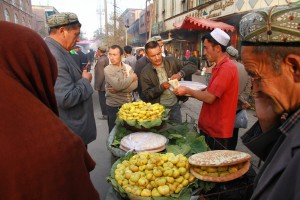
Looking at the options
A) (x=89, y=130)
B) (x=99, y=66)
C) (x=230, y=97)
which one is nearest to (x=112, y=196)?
(x=89, y=130)

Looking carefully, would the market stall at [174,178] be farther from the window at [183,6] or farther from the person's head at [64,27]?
the window at [183,6]

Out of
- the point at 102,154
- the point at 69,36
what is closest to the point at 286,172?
the point at 69,36

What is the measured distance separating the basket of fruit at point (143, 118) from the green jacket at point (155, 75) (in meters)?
0.43

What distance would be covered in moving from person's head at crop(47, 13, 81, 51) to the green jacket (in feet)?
4.13

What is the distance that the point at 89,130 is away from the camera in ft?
8.98

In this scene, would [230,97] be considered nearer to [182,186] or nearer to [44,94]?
[182,186]

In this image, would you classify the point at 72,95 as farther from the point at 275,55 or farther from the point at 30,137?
the point at 275,55

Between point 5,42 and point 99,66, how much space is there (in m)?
5.49

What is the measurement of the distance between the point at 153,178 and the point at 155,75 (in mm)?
1955

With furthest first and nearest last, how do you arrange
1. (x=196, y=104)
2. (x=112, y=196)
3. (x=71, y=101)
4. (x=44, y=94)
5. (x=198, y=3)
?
1. (x=198, y=3)
2. (x=196, y=104)
3. (x=71, y=101)
4. (x=112, y=196)
5. (x=44, y=94)

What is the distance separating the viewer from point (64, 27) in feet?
8.39

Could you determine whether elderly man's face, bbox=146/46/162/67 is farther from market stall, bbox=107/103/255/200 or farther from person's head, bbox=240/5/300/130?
person's head, bbox=240/5/300/130

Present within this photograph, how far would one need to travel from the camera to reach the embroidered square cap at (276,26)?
878mm

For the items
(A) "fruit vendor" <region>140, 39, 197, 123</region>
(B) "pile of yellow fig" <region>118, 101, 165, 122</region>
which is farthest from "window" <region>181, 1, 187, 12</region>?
(B) "pile of yellow fig" <region>118, 101, 165, 122</region>
